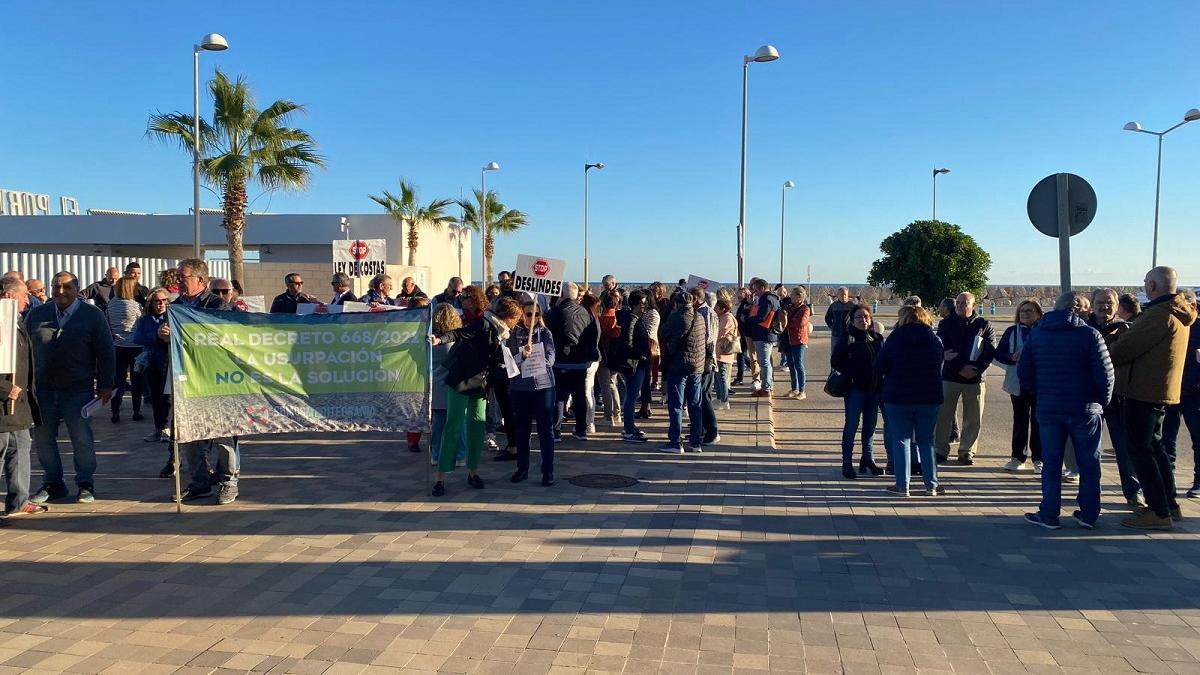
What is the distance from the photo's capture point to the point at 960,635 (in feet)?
14.1

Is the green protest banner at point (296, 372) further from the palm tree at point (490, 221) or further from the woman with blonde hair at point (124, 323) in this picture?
the palm tree at point (490, 221)

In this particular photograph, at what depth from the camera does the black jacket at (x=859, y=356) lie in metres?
7.90

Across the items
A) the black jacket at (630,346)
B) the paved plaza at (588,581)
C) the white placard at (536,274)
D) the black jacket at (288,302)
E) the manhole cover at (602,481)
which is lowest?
the paved plaza at (588,581)

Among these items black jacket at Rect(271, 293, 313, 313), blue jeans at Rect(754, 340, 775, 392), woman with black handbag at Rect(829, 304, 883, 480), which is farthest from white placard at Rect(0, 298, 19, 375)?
blue jeans at Rect(754, 340, 775, 392)

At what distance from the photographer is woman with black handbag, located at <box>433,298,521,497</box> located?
23.2ft

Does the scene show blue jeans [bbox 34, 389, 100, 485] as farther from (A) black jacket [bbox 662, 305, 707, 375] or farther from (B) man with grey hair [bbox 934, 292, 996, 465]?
(B) man with grey hair [bbox 934, 292, 996, 465]

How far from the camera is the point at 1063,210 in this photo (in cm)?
692

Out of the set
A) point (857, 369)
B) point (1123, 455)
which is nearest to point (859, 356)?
point (857, 369)

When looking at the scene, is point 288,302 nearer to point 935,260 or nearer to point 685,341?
point 685,341

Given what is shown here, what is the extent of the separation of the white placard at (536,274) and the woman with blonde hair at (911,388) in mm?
5270

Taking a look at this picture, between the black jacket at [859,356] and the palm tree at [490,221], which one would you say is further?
the palm tree at [490,221]

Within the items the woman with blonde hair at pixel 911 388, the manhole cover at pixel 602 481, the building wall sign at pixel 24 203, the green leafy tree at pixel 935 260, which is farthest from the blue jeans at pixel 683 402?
the building wall sign at pixel 24 203

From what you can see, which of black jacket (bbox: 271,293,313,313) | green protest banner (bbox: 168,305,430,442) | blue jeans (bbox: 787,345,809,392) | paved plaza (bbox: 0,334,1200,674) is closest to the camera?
paved plaza (bbox: 0,334,1200,674)

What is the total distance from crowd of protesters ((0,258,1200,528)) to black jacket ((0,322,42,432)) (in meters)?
0.01
